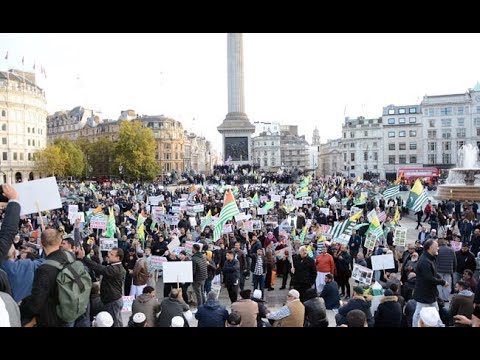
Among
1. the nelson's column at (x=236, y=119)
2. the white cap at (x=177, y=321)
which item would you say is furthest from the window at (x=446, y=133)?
the white cap at (x=177, y=321)

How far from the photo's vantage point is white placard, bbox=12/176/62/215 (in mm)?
6918

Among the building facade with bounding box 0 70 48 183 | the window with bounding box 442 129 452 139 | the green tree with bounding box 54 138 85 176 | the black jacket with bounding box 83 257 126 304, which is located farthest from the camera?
the window with bounding box 442 129 452 139

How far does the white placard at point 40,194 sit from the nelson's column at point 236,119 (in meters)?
58.0

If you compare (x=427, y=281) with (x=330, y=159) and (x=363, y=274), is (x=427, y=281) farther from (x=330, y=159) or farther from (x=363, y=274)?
(x=330, y=159)

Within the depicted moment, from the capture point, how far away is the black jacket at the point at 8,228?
154 inches

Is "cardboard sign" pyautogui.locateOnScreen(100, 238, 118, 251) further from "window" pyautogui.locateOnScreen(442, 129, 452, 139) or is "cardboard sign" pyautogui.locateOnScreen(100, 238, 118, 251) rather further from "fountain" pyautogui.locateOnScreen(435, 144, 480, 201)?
"window" pyautogui.locateOnScreen(442, 129, 452, 139)

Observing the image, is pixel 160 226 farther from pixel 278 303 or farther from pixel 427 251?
pixel 427 251

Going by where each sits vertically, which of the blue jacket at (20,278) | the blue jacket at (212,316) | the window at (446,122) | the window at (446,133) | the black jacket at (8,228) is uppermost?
the window at (446,122)

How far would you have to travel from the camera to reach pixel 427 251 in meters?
7.48

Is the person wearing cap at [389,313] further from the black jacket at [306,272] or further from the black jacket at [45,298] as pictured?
the black jacket at [45,298]

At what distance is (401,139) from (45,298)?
96.4 metres

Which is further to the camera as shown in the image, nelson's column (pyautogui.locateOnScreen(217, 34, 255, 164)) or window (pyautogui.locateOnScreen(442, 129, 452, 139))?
window (pyautogui.locateOnScreen(442, 129, 452, 139))

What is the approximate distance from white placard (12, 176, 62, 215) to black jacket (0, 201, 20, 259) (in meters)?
3.01

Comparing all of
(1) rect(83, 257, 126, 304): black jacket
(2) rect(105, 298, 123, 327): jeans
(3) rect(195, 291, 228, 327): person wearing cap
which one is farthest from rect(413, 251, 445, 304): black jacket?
(2) rect(105, 298, 123, 327): jeans
